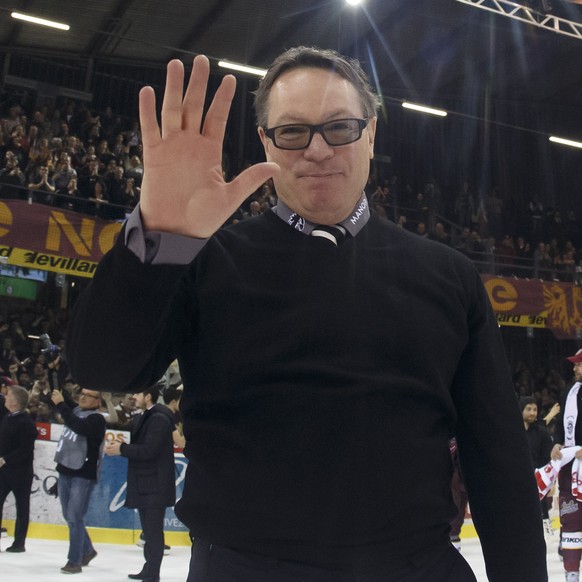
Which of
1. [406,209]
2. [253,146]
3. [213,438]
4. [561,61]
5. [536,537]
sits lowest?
[536,537]

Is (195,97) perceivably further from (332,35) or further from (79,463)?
(332,35)

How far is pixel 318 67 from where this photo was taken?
1.59 m

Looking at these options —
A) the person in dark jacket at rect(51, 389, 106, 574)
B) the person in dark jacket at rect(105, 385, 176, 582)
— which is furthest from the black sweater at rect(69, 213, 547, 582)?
the person in dark jacket at rect(51, 389, 106, 574)

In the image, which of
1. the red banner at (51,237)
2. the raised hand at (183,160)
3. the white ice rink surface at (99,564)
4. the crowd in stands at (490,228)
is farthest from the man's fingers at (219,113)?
the crowd in stands at (490,228)

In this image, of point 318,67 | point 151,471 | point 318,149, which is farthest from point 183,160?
point 151,471

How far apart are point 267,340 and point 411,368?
0.86ft

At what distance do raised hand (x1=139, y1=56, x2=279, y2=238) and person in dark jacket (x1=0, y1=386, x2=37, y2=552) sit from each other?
263 inches

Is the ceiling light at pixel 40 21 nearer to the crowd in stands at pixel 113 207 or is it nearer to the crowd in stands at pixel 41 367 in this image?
the crowd in stands at pixel 113 207

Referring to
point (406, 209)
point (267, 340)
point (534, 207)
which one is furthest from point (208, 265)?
point (534, 207)

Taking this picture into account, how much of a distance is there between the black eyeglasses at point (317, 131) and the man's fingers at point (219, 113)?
29 centimetres

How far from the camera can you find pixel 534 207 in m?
20.5

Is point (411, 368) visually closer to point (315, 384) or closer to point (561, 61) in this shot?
point (315, 384)

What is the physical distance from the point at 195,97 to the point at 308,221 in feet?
1.38

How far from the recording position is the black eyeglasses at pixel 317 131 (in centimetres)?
153
